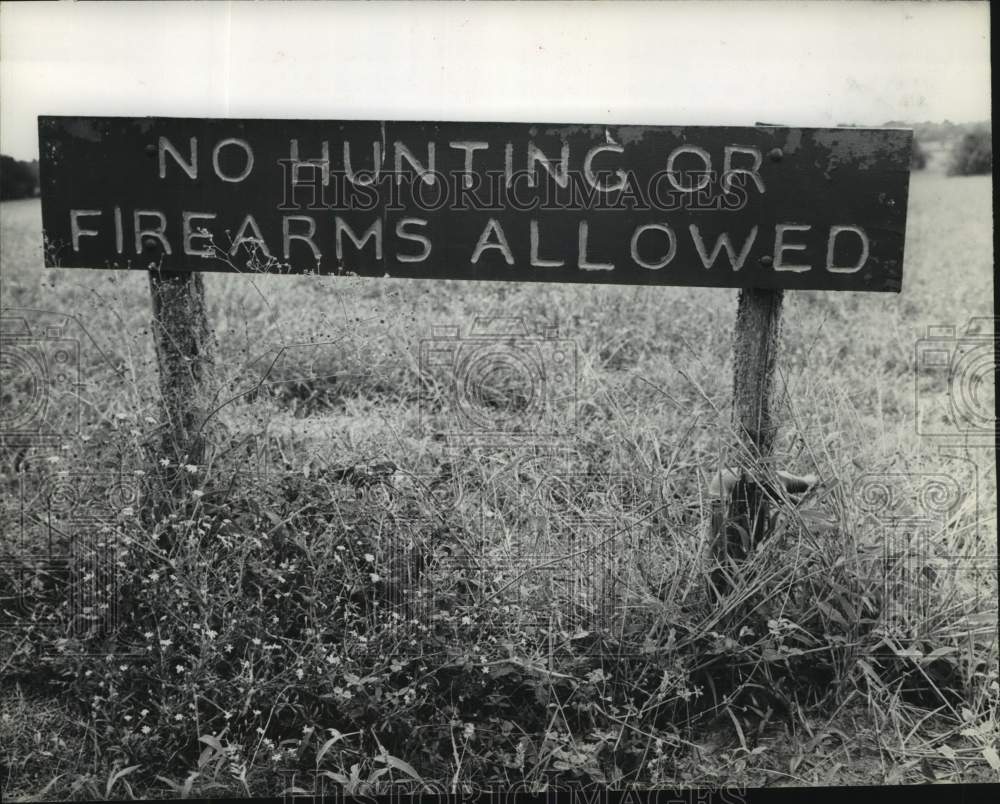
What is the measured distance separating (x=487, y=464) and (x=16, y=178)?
73.4 inches

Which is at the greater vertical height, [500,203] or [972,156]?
[972,156]

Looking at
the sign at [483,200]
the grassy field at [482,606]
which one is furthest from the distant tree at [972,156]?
the sign at [483,200]

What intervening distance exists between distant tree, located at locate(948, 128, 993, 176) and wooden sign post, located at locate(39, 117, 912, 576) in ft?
3.85

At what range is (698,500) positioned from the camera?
259 centimetres

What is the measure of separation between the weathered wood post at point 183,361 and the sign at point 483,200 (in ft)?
0.43

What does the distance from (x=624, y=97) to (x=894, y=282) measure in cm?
97

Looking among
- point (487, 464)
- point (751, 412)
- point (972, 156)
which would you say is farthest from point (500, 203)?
point (972, 156)

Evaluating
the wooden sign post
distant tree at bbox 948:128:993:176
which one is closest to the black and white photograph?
the wooden sign post

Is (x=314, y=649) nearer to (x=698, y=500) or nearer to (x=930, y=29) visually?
(x=698, y=500)

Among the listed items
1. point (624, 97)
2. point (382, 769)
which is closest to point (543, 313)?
point (624, 97)

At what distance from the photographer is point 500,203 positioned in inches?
96.1

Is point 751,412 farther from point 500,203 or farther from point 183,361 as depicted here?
point 183,361

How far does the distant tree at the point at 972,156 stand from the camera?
323 cm

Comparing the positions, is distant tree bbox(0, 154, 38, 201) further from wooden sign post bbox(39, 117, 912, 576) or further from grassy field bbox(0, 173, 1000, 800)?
grassy field bbox(0, 173, 1000, 800)
